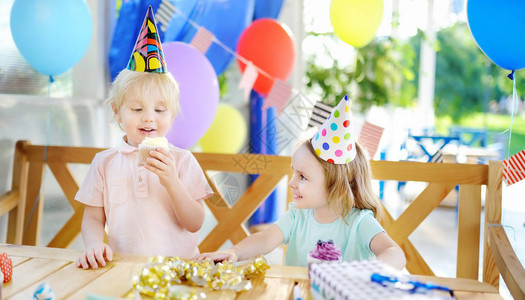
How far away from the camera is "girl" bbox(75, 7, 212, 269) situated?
1630 millimetres

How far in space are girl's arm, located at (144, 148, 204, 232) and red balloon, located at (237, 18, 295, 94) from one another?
1.55 metres

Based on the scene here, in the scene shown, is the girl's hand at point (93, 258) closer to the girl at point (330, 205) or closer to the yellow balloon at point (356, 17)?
the girl at point (330, 205)

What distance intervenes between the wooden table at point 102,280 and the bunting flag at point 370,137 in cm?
83

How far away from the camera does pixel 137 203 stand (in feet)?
5.57

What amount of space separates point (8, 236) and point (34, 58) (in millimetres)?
799

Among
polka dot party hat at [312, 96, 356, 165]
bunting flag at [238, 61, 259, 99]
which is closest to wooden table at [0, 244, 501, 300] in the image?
polka dot party hat at [312, 96, 356, 165]

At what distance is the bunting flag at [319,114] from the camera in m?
1.92

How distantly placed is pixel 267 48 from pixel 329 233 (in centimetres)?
172

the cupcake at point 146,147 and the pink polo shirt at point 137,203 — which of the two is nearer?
the cupcake at point 146,147

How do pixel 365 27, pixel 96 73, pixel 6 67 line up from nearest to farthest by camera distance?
Answer: pixel 6 67 → pixel 365 27 → pixel 96 73

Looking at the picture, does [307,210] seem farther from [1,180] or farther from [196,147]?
[196,147]

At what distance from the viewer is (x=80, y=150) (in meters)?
2.29

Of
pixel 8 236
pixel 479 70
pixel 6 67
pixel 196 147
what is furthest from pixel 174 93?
pixel 479 70

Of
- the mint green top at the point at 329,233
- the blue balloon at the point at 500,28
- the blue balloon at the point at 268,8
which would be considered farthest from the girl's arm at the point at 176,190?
the blue balloon at the point at 268,8
